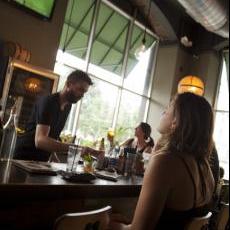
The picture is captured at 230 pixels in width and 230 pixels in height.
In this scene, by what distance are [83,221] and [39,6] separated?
4079 millimetres

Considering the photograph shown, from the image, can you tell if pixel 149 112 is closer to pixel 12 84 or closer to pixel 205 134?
pixel 12 84

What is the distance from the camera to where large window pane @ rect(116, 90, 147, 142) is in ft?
21.4

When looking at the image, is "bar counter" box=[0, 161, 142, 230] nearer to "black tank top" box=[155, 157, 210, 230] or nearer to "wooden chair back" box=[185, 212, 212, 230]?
"black tank top" box=[155, 157, 210, 230]

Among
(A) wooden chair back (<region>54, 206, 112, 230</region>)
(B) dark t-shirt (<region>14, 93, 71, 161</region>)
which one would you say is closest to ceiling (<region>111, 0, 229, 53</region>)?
(B) dark t-shirt (<region>14, 93, 71, 161</region>)

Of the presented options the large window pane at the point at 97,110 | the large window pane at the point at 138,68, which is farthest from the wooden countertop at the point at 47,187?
the large window pane at the point at 138,68

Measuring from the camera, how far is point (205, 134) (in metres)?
1.49


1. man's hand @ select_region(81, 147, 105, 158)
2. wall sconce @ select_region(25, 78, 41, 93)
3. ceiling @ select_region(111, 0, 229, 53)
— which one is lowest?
man's hand @ select_region(81, 147, 105, 158)

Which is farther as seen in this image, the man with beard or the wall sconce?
the wall sconce

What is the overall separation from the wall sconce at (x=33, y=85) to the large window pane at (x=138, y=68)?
106 inches

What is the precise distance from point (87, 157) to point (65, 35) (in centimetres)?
382

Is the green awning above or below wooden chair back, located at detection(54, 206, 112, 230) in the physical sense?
above

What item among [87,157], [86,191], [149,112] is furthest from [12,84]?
[149,112]

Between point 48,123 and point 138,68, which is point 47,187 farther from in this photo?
point 138,68

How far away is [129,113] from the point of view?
676cm
